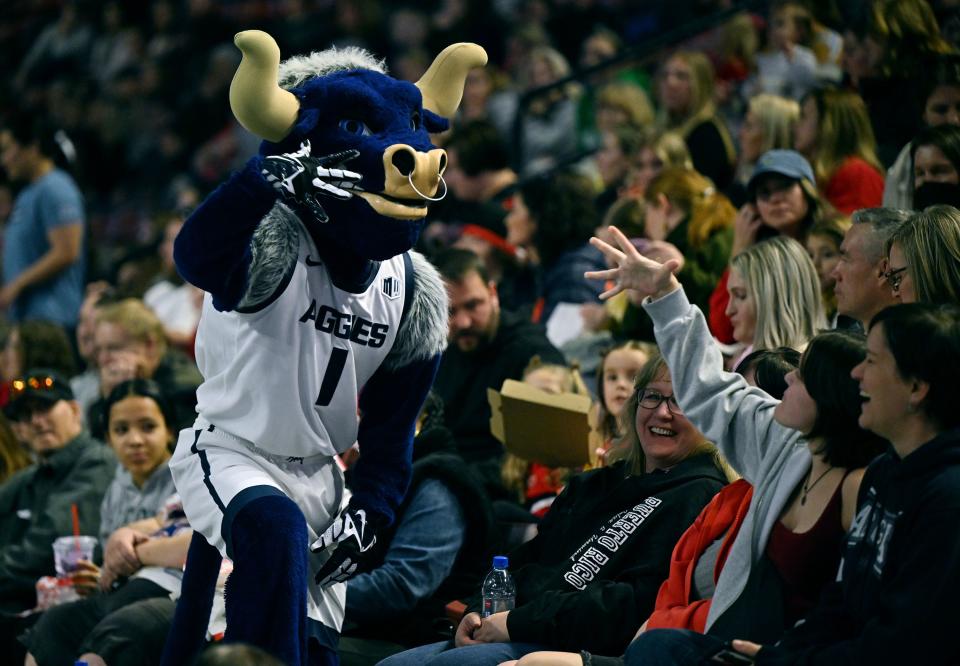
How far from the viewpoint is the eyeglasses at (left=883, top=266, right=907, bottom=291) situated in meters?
3.80

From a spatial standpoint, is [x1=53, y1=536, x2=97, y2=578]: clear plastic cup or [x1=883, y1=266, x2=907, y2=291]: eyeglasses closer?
[x1=883, y1=266, x2=907, y2=291]: eyeglasses

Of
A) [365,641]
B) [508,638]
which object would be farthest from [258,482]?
[365,641]

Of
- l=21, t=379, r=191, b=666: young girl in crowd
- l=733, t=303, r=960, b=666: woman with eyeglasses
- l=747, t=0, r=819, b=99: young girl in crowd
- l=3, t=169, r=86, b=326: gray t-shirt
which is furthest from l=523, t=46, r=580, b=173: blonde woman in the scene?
l=733, t=303, r=960, b=666: woman with eyeglasses

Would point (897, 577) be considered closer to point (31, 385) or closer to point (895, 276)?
point (895, 276)

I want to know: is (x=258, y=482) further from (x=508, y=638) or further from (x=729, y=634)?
(x=729, y=634)

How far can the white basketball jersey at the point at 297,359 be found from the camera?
3613mm

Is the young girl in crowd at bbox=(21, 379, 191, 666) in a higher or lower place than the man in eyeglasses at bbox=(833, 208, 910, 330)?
lower

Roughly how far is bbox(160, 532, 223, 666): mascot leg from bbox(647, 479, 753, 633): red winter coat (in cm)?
110

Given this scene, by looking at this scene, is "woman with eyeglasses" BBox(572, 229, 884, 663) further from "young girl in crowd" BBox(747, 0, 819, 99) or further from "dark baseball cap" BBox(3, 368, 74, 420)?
"young girl in crowd" BBox(747, 0, 819, 99)

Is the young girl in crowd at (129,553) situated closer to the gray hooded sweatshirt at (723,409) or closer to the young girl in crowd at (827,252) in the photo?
the gray hooded sweatshirt at (723,409)

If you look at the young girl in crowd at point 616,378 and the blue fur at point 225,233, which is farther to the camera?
the young girl in crowd at point 616,378

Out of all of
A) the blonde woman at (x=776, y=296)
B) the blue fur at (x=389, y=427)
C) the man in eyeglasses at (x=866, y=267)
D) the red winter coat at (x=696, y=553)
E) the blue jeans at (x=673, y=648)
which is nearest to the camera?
the blue jeans at (x=673, y=648)

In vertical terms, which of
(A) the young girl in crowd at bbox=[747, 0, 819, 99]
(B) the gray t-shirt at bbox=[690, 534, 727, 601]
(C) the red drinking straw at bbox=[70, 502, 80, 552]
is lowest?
(B) the gray t-shirt at bbox=[690, 534, 727, 601]

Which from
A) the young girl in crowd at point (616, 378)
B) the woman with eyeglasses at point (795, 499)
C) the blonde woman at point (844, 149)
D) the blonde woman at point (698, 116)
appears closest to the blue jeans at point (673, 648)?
the woman with eyeglasses at point (795, 499)
